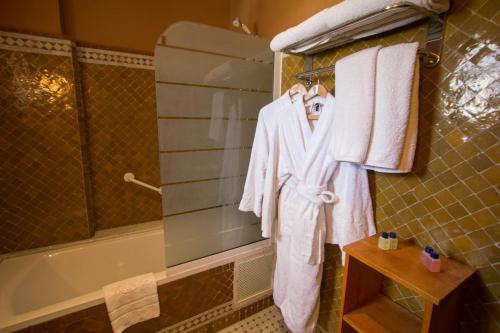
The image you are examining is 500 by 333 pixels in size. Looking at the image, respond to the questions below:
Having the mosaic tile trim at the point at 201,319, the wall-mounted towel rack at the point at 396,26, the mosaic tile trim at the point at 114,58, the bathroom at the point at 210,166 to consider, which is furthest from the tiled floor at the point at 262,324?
the mosaic tile trim at the point at 114,58

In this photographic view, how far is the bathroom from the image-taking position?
75cm

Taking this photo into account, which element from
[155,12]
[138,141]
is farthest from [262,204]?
[155,12]

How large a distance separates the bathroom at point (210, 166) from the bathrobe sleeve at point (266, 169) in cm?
3

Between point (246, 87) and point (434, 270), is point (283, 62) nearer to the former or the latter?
point (246, 87)

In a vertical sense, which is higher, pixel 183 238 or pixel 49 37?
pixel 49 37

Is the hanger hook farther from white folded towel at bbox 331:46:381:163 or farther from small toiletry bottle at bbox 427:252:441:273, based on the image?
small toiletry bottle at bbox 427:252:441:273

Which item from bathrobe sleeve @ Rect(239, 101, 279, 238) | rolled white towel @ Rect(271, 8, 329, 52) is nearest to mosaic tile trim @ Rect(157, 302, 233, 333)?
bathrobe sleeve @ Rect(239, 101, 279, 238)

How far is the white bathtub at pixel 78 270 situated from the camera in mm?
1147

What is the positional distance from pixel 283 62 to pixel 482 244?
134 centimetres

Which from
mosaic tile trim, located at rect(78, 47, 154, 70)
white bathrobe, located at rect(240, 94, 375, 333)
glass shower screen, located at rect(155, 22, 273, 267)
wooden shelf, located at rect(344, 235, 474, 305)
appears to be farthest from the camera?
mosaic tile trim, located at rect(78, 47, 154, 70)

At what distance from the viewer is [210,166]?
148cm

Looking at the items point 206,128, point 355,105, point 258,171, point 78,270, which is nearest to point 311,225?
point 258,171

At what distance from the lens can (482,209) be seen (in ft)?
2.40

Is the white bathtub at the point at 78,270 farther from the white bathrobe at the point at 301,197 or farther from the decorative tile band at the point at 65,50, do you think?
the decorative tile band at the point at 65,50
